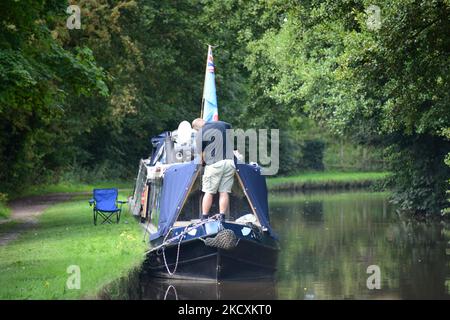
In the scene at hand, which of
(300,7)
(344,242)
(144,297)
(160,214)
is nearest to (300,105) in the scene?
(300,7)

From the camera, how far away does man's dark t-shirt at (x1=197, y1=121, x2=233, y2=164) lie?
17.4m

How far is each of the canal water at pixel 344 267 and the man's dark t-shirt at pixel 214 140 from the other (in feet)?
8.08

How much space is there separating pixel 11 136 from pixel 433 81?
17.7 meters

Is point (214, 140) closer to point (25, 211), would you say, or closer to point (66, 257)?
point (66, 257)

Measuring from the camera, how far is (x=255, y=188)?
18438mm

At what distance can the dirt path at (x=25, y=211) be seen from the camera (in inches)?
872

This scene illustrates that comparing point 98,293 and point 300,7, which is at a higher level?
point 300,7

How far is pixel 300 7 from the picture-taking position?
26016 mm

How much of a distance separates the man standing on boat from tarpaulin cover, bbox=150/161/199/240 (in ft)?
2.27

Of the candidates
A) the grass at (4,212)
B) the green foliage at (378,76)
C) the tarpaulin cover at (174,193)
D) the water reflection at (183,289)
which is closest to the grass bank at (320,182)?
the green foliage at (378,76)

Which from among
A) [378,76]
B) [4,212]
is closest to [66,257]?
[378,76]

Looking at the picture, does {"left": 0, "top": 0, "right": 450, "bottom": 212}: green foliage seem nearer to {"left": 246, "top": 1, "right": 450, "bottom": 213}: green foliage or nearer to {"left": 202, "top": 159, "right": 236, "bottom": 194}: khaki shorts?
{"left": 246, "top": 1, "right": 450, "bottom": 213}: green foliage

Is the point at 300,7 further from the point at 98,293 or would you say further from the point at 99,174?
the point at 99,174

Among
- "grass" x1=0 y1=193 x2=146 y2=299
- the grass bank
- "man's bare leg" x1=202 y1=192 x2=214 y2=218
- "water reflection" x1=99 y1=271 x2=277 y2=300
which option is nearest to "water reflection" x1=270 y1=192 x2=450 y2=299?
"water reflection" x1=99 y1=271 x2=277 y2=300
